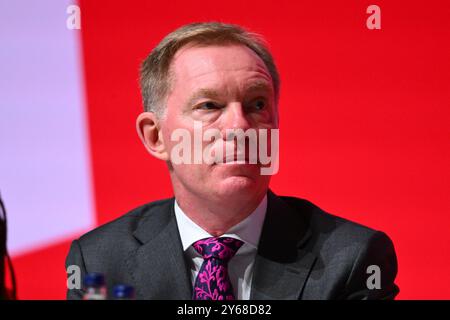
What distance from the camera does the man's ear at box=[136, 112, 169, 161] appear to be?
8.42ft

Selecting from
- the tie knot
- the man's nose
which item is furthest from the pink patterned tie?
the man's nose

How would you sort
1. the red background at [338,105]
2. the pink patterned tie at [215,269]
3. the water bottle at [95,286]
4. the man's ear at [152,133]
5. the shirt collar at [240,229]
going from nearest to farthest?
the water bottle at [95,286]
the pink patterned tie at [215,269]
the shirt collar at [240,229]
the man's ear at [152,133]
the red background at [338,105]

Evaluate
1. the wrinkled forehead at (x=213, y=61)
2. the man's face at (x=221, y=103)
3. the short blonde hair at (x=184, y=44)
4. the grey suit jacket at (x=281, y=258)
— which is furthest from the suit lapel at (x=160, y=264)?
the wrinkled forehead at (x=213, y=61)

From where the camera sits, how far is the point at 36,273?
122 inches

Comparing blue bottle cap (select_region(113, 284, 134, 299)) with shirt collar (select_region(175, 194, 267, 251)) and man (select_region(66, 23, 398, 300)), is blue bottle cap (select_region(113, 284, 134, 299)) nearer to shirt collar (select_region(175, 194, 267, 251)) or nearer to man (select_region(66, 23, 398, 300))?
man (select_region(66, 23, 398, 300))

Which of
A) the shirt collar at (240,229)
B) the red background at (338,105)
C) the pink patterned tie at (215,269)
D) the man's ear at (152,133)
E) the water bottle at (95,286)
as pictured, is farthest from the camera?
the red background at (338,105)

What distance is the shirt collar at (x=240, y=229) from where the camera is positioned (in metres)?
2.41

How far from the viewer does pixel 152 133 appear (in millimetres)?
2592

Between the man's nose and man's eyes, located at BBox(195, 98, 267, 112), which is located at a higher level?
man's eyes, located at BBox(195, 98, 267, 112)

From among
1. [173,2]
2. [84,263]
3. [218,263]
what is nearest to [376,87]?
[173,2]

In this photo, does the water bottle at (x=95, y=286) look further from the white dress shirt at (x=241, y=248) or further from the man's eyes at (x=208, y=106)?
the man's eyes at (x=208, y=106)

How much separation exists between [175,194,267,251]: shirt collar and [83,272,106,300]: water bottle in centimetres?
65
